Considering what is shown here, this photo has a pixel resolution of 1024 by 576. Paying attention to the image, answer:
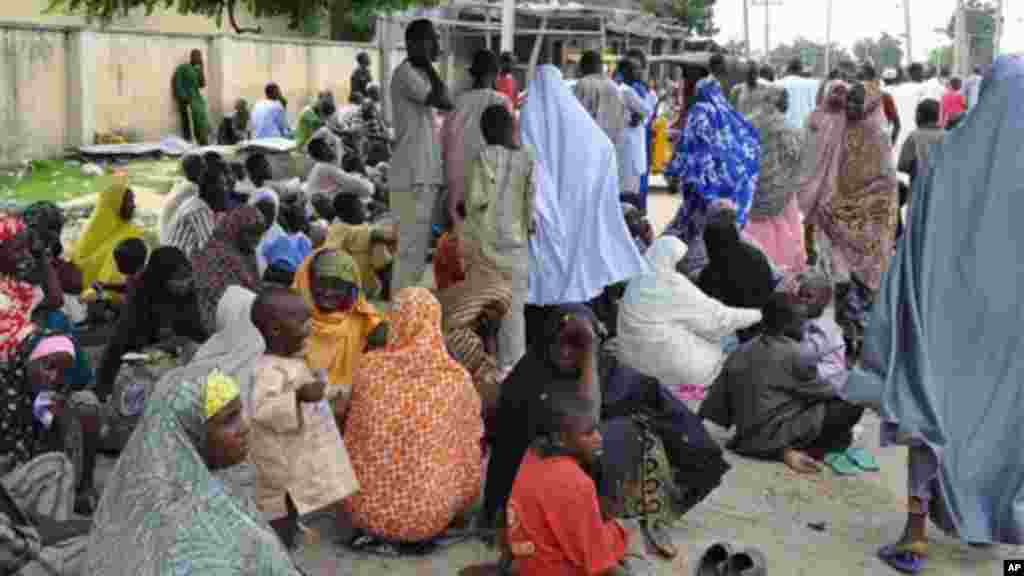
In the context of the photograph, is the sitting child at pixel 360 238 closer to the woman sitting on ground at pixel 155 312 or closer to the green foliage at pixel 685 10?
the woman sitting on ground at pixel 155 312

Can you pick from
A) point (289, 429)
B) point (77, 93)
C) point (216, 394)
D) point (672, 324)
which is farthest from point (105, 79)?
point (216, 394)

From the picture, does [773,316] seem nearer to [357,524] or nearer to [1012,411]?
[1012,411]

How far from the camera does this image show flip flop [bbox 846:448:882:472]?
6012 millimetres

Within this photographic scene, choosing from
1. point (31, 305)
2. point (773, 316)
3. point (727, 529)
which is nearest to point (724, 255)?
point (773, 316)

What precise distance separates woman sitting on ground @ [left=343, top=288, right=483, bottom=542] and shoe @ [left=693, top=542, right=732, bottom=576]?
99 centimetres

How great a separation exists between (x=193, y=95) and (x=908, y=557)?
1768cm

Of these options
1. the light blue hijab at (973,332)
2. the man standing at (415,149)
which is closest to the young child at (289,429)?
the light blue hijab at (973,332)

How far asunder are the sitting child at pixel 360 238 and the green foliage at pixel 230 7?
8.15ft

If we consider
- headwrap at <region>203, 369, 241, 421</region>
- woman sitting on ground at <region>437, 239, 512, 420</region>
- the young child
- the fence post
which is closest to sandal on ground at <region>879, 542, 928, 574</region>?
woman sitting on ground at <region>437, 239, 512, 420</region>

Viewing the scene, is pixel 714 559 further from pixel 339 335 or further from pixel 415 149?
pixel 415 149

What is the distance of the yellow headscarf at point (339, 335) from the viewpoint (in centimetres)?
508

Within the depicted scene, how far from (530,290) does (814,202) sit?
2378mm

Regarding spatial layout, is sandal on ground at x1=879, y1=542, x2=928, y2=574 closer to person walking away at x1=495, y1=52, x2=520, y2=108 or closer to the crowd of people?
the crowd of people

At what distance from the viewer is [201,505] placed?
9.90ft
